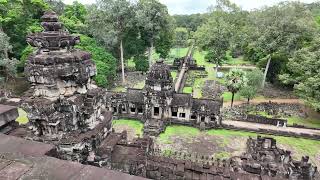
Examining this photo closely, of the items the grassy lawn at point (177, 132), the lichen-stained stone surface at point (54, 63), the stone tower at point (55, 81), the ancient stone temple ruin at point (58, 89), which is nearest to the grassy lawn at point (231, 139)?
the grassy lawn at point (177, 132)

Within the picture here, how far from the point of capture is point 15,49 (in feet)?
107

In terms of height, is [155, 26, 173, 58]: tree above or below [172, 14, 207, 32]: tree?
below

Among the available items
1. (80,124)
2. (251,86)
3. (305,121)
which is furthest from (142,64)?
(80,124)

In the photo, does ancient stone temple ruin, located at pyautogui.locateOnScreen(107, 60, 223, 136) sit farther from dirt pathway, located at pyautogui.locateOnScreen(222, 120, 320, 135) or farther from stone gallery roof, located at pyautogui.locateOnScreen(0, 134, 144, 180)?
stone gallery roof, located at pyautogui.locateOnScreen(0, 134, 144, 180)

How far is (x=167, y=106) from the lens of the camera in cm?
2427

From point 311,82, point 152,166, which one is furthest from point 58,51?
point 311,82

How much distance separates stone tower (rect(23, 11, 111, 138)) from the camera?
10438 mm

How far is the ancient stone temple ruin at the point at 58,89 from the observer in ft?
34.3

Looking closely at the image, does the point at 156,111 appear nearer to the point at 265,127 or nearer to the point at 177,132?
the point at 177,132

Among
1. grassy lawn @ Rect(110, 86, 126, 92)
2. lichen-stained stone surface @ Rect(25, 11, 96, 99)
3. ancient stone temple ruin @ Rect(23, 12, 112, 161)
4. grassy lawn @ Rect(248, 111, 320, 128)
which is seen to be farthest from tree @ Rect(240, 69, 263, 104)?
lichen-stained stone surface @ Rect(25, 11, 96, 99)

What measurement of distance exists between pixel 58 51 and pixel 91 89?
2.42 metres

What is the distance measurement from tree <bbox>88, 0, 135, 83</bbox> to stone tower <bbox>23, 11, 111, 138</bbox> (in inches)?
900

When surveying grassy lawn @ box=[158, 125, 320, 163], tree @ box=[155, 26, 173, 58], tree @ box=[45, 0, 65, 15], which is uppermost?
tree @ box=[45, 0, 65, 15]

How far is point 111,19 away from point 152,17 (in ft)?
19.0
